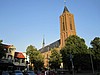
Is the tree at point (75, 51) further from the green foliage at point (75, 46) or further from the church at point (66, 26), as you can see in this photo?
A: the church at point (66, 26)

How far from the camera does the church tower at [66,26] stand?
88.6 m

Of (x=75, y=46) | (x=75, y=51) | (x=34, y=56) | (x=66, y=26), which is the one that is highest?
(x=66, y=26)

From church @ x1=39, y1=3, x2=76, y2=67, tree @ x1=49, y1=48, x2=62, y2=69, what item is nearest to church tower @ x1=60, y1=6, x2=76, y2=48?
church @ x1=39, y1=3, x2=76, y2=67

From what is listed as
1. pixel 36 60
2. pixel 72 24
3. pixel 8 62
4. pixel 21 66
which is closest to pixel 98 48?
pixel 36 60

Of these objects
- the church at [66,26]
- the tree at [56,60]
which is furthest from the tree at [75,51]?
the church at [66,26]

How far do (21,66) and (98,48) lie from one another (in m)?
28.3

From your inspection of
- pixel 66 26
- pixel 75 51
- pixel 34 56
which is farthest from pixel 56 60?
pixel 66 26

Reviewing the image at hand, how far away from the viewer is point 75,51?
53.8 metres

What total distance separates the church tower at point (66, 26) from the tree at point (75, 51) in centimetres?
3007

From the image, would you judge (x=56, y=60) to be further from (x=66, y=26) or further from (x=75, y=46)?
(x=66, y=26)

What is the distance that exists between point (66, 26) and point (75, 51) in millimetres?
37996

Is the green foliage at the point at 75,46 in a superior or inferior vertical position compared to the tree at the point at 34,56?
superior

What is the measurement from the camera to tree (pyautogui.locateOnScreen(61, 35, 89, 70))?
171 feet

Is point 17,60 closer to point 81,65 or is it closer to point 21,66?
point 21,66
